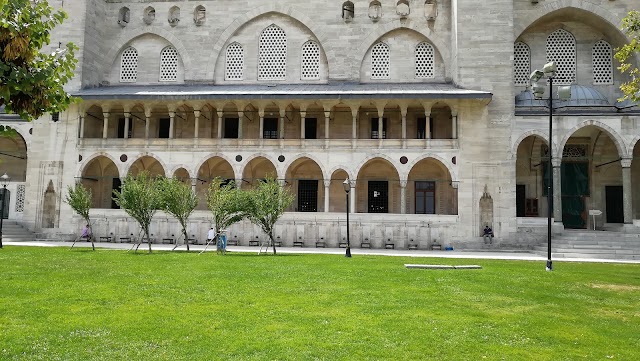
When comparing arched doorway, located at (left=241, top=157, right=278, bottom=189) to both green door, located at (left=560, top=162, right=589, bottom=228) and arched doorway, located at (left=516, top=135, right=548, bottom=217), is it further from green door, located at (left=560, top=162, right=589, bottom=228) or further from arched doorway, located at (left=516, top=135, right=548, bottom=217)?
green door, located at (left=560, top=162, right=589, bottom=228)

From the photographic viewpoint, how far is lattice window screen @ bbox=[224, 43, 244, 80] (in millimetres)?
31094

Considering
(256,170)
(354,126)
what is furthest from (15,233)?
(354,126)

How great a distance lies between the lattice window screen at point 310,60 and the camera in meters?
30.5

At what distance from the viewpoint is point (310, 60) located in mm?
30656

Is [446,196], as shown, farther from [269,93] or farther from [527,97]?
[269,93]

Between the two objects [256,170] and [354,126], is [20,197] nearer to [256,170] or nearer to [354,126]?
[256,170]

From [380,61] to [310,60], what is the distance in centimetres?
435

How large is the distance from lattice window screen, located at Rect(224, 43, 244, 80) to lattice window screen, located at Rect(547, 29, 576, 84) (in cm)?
1906

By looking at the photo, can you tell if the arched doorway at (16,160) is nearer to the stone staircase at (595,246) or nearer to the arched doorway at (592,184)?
the stone staircase at (595,246)

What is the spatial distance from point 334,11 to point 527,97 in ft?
41.6

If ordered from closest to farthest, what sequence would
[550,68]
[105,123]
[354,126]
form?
[550,68]
[354,126]
[105,123]

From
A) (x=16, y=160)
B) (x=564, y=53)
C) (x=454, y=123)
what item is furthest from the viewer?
(x=16, y=160)

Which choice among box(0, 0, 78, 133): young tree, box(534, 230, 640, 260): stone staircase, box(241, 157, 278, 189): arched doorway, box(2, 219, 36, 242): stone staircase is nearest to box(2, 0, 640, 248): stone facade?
box(241, 157, 278, 189): arched doorway

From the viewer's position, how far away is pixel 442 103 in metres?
27.5
